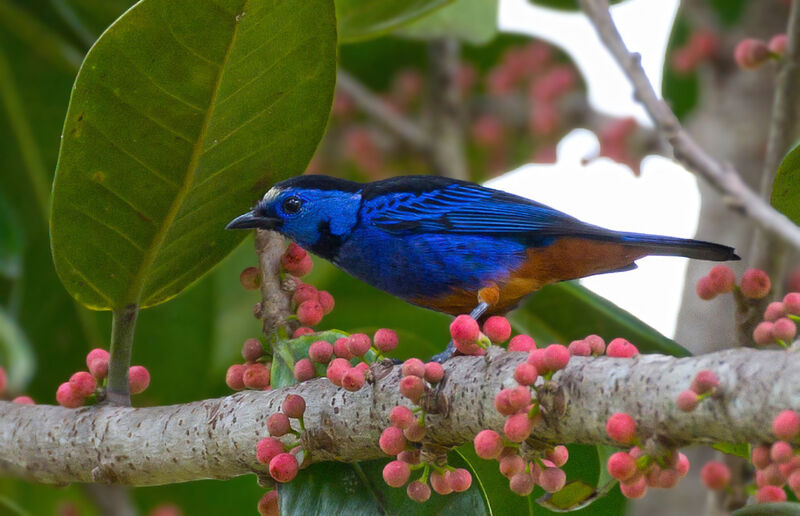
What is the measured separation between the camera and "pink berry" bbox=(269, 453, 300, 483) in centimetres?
214

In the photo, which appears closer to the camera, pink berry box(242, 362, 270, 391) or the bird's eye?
pink berry box(242, 362, 270, 391)

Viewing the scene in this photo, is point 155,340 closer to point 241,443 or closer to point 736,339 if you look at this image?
point 241,443

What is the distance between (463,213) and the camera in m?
3.35

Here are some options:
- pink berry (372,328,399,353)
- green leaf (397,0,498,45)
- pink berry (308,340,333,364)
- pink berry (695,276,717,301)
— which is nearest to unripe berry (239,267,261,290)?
pink berry (308,340,333,364)

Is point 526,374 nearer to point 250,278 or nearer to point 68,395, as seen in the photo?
point 250,278

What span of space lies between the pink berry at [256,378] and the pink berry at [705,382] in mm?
1287

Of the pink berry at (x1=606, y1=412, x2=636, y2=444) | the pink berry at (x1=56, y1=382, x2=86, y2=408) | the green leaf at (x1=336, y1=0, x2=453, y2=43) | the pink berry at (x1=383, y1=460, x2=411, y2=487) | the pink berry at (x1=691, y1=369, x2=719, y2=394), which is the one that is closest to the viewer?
the pink berry at (x1=691, y1=369, x2=719, y2=394)

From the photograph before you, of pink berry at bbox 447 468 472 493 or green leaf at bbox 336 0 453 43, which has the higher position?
green leaf at bbox 336 0 453 43

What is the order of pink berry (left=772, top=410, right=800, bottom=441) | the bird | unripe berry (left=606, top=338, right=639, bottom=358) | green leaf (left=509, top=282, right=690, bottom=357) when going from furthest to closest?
the bird < green leaf (left=509, top=282, right=690, bottom=357) < unripe berry (left=606, top=338, right=639, bottom=358) < pink berry (left=772, top=410, right=800, bottom=441)

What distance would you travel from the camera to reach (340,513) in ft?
7.67

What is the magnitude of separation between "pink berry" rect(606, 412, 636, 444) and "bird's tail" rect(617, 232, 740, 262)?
1.22 m

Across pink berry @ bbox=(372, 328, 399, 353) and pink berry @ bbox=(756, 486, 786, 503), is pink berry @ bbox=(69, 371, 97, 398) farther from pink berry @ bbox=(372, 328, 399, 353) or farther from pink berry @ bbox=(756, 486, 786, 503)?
pink berry @ bbox=(756, 486, 786, 503)

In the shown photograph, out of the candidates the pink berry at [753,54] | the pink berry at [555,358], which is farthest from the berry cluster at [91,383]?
the pink berry at [753,54]

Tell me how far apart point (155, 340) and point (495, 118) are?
2824 millimetres
